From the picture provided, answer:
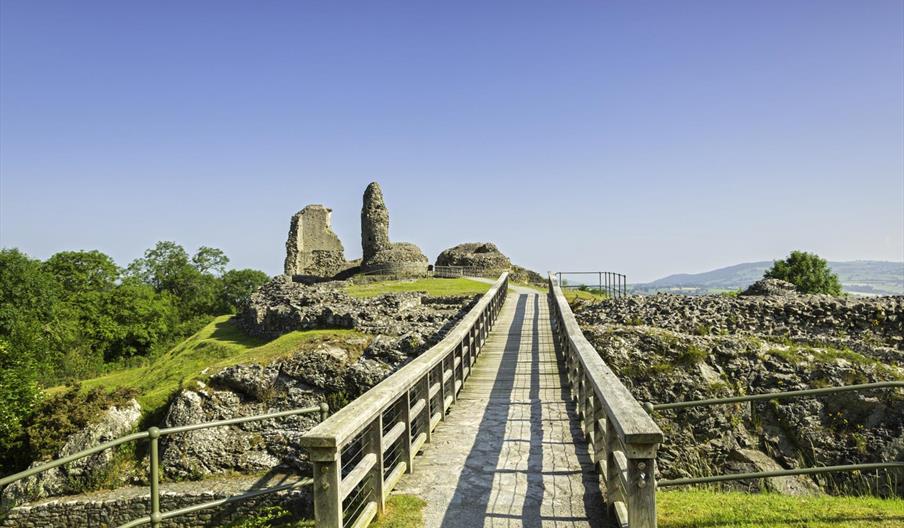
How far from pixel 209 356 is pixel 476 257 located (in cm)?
3130

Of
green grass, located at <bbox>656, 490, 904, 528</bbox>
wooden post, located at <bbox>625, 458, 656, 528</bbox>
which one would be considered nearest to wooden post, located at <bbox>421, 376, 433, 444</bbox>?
green grass, located at <bbox>656, 490, 904, 528</bbox>

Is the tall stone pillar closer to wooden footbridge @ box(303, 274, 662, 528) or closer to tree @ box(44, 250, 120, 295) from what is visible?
tree @ box(44, 250, 120, 295)

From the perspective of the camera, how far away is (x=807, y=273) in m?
46.4

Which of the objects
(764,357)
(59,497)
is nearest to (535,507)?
(764,357)

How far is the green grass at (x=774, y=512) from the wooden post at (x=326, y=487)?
2.63m

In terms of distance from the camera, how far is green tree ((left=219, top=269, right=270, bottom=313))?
67.8 meters

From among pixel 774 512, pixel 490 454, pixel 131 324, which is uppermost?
pixel 490 454

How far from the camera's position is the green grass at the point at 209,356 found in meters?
15.1

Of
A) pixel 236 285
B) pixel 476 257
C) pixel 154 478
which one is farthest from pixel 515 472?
pixel 236 285

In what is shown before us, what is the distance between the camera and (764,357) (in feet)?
40.3

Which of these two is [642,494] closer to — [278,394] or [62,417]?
[278,394]

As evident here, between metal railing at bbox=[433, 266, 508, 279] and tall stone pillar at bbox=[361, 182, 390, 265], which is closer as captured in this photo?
metal railing at bbox=[433, 266, 508, 279]

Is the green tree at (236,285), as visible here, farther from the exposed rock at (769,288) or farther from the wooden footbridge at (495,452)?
the wooden footbridge at (495,452)

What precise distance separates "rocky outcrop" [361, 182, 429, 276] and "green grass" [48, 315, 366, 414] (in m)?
18.9
